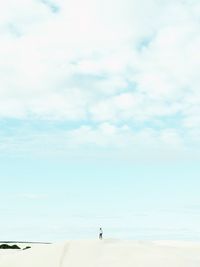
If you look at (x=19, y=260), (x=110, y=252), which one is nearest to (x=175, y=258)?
(x=110, y=252)

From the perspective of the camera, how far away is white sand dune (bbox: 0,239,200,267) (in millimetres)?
28422

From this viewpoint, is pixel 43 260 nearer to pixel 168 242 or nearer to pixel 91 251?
pixel 91 251

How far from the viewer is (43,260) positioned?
30.1 m

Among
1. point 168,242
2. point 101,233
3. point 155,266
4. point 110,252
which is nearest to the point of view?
point 155,266

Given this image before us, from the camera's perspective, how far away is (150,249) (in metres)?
30.5

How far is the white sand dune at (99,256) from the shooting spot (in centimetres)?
2842

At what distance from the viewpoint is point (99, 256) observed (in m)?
29.4

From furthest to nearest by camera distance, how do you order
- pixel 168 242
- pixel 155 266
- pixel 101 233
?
1. pixel 168 242
2. pixel 101 233
3. pixel 155 266

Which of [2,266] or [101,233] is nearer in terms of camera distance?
[2,266]

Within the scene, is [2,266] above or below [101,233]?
below

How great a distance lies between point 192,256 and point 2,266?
10.8m

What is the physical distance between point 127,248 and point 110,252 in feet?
3.76

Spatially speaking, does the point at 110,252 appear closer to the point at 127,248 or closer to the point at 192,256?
the point at 127,248

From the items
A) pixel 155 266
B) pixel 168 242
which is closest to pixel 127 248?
pixel 155 266
